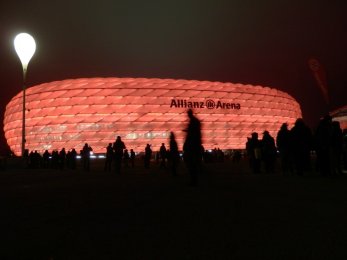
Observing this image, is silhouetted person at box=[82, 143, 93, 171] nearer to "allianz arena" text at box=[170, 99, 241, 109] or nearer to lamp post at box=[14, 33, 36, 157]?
lamp post at box=[14, 33, 36, 157]

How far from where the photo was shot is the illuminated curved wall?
64.8m

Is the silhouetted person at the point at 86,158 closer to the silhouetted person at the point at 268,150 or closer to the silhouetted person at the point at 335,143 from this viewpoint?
the silhouetted person at the point at 268,150

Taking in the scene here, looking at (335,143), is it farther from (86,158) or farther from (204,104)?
(204,104)

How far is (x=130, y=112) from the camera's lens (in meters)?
65.3

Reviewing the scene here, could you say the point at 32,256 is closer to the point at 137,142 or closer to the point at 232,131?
the point at 137,142

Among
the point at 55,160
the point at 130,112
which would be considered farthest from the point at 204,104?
the point at 55,160

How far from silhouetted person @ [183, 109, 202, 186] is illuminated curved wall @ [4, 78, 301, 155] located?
53.2 meters

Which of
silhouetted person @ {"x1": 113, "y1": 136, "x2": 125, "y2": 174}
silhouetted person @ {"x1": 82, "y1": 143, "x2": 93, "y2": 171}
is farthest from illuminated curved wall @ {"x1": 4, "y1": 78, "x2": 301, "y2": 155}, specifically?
silhouetted person @ {"x1": 113, "y1": 136, "x2": 125, "y2": 174}

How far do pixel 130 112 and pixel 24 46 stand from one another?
3849 cm

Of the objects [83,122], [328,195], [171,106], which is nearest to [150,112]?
[171,106]

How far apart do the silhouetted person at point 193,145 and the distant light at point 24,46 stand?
2118 cm

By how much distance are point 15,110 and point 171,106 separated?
28139mm

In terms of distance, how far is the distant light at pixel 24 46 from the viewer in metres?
26.8

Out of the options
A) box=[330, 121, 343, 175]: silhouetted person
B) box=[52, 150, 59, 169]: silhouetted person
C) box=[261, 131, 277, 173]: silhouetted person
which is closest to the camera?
box=[330, 121, 343, 175]: silhouetted person
